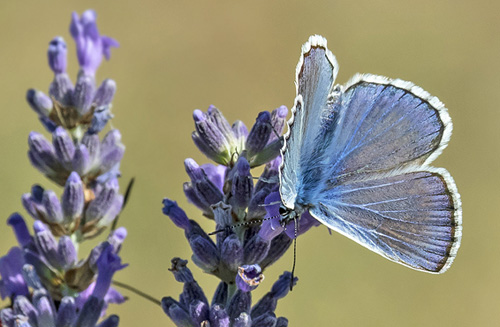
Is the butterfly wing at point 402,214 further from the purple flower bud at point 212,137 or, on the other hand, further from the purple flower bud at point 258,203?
the purple flower bud at point 212,137

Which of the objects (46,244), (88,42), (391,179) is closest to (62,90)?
(88,42)

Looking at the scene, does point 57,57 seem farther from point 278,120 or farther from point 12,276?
point 278,120

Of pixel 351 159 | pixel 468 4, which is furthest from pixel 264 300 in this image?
pixel 468 4

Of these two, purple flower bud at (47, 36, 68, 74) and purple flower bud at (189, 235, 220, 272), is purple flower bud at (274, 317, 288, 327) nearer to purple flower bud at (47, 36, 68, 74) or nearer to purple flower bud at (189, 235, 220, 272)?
purple flower bud at (189, 235, 220, 272)

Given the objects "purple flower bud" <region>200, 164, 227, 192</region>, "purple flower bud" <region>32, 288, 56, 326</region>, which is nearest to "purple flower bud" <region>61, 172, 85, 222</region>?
"purple flower bud" <region>32, 288, 56, 326</region>

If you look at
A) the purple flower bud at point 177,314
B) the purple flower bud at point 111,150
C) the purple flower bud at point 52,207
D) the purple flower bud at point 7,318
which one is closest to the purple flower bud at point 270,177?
the purple flower bud at point 177,314

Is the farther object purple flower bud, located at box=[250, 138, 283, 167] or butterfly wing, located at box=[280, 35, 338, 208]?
purple flower bud, located at box=[250, 138, 283, 167]
